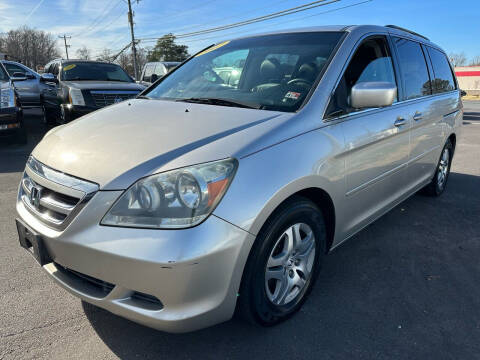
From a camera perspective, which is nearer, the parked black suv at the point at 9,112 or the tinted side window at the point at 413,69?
the tinted side window at the point at 413,69

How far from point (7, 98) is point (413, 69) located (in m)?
6.75

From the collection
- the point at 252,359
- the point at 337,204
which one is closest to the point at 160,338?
the point at 252,359

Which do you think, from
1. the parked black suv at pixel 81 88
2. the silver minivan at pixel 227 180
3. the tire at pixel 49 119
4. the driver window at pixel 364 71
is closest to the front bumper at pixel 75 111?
the parked black suv at pixel 81 88

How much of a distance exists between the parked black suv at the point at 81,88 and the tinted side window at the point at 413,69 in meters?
5.50

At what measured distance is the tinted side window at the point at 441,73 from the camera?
422 centimetres

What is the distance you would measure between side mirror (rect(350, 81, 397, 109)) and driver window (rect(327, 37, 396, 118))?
0.08m

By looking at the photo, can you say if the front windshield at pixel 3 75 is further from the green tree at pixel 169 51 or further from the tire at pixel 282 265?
the green tree at pixel 169 51

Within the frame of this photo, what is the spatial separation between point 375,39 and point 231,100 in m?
1.33

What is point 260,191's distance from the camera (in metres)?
1.84

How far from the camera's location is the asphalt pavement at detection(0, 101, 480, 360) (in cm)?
208

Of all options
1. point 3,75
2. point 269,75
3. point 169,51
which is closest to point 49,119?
point 3,75

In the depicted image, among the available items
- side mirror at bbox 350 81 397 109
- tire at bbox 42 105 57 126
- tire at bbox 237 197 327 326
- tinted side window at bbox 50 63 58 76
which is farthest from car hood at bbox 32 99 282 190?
tire at bbox 42 105 57 126

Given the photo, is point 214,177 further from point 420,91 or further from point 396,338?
point 420,91

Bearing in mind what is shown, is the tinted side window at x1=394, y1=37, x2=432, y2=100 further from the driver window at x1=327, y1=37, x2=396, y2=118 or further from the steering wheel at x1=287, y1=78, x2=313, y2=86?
the steering wheel at x1=287, y1=78, x2=313, y2=86
